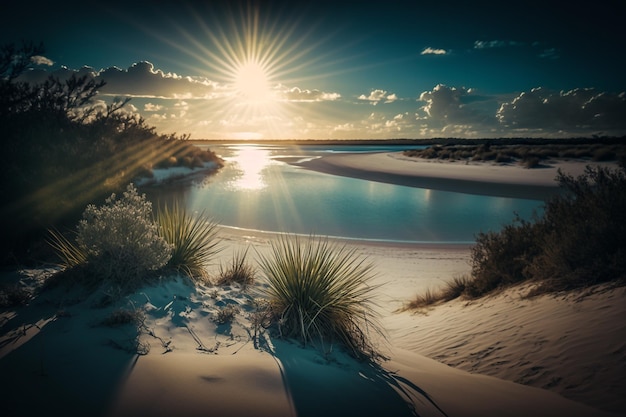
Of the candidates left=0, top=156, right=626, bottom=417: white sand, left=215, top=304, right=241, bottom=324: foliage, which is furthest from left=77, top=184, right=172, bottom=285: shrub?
left=215, top=304, right=241, bottom=324: foliage

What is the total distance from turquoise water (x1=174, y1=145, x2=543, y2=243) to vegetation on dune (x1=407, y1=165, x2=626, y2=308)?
5603mm

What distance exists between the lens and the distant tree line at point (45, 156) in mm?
7480

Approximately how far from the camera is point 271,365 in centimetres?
304

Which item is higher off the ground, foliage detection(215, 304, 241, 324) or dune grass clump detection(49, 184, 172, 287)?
dune grass clump detection(49, 184, 172, 287)

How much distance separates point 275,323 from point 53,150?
892cm

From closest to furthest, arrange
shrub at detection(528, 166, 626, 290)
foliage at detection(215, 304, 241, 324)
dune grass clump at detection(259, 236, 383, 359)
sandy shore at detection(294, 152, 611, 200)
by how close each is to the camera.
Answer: dune grass clump at detection(259, 236, 383, 359)
foliage at detection(215, 304, 241, 324)
shrub at detection(528, 166, 626, 290)
sandy shore at detection(294, 152, 611, 200)

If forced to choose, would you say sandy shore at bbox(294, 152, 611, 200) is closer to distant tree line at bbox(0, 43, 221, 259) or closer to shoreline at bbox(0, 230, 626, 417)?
shoreline at bbox(0, 230, 626, 417)

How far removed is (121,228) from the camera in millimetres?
4277

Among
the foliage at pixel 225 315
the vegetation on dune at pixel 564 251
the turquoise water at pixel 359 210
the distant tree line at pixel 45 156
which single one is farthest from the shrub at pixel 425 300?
the distant tree line at pixel 45 156

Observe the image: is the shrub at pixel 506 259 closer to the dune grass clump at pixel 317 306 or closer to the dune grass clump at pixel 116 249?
the dune grass clump at pixel 317 306

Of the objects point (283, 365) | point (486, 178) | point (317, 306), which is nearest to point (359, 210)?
point (317, 306)

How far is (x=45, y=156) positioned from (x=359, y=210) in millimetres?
13098

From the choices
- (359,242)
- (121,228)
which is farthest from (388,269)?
(121,228)

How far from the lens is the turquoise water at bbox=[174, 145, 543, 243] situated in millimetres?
13578
